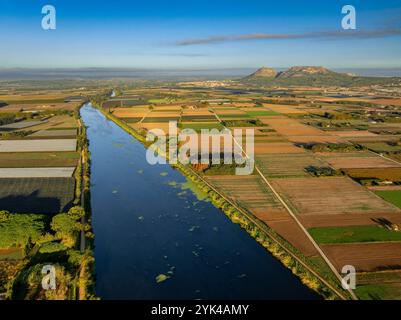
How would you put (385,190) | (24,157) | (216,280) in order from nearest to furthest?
(216,280), (385,190), (24,157)

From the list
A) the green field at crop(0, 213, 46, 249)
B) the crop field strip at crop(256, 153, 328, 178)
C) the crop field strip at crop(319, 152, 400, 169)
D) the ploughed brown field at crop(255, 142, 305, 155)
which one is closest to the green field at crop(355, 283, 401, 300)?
the crop field strip at crop(256, 153, 328, 178)

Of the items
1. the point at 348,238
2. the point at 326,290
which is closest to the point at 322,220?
the point at 348,238

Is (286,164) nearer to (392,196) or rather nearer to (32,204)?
(392,196)

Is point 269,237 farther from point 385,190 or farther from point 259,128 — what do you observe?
point 259,128

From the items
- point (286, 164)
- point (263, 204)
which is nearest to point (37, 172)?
point (263, 204)

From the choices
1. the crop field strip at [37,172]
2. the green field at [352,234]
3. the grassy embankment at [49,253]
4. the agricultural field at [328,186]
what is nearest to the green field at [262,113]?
the agricultural field at [328,186]

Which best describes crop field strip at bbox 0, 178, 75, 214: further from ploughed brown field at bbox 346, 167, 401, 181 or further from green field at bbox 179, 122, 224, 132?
green field at bbox 179, 122, 224, 132

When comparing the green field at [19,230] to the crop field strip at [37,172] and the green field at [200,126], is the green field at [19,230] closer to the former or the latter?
the crop field strip at [37,172]

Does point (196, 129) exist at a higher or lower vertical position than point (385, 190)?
higher
